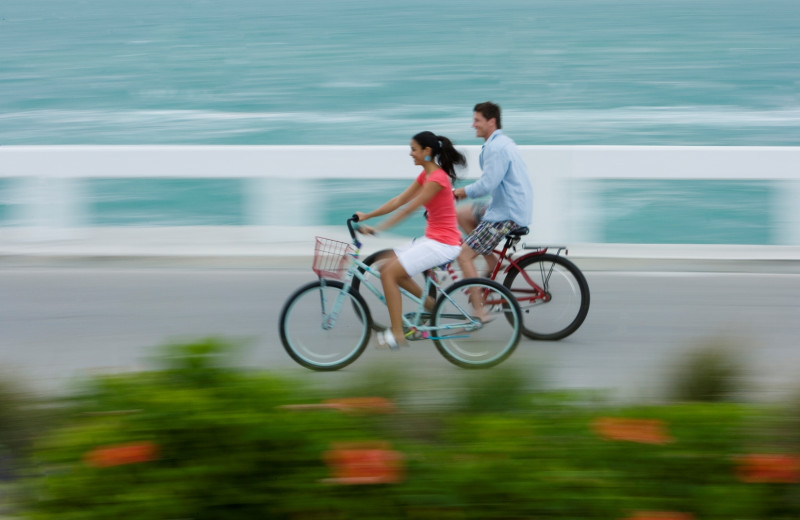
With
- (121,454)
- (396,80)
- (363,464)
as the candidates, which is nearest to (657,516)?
(363,464)

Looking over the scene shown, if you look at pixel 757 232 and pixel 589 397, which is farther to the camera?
pixel 757 232

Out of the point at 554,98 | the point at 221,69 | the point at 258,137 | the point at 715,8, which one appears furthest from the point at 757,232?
the point at 715,8

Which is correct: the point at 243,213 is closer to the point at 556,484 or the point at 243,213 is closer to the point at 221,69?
the point at 556,484

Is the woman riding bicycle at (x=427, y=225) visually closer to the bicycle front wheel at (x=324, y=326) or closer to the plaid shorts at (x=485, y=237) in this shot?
the bicycle front wheel at (x=324, y=326)

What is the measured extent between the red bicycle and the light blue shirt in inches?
5.8

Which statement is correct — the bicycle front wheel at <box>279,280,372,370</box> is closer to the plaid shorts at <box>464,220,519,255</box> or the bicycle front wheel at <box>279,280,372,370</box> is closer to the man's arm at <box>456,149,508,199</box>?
the plaid shorts at <box>464,220,519,255</box>

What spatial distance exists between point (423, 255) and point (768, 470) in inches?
138

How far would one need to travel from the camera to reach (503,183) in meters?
6.88

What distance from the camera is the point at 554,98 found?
69.8m

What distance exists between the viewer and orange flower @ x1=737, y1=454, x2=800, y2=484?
2947 mm

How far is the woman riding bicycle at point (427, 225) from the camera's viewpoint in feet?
20.5

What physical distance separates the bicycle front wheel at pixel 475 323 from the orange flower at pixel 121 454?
361 cm

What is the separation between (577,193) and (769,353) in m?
3.30

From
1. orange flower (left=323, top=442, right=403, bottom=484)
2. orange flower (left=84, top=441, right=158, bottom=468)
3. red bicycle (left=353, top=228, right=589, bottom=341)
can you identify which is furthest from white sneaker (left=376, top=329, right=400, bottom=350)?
orange flower (left=84, top=441, right=158, bottom=468)
